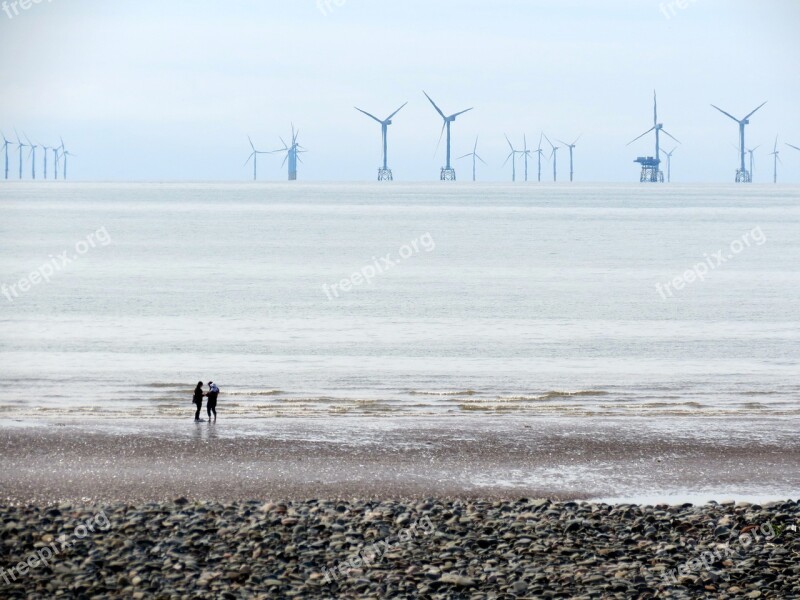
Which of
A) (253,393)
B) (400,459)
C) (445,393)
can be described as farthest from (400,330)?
(400,459)

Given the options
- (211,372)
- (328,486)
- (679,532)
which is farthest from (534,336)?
(679,532)

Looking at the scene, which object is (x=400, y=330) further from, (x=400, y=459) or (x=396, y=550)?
(x=396, y=550)

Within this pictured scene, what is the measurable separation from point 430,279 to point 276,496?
68.0m

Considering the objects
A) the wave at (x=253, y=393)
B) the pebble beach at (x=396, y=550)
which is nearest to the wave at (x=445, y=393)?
the wave at (x=253, y=393)

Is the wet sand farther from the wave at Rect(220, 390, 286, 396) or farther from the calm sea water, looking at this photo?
the wave at Rect(220, 390, 286, 396)

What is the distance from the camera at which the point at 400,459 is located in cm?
2414

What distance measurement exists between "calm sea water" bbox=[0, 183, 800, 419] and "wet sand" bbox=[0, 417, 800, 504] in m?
3.21

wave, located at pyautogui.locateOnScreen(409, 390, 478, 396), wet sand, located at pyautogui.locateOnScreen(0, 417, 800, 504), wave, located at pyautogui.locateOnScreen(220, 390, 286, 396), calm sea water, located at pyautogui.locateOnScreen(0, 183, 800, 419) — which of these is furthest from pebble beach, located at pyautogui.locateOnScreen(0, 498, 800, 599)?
wave, located at pyautogui.locateOnScreen(409, 390, 478, 396)

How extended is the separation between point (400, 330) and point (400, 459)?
30.5m

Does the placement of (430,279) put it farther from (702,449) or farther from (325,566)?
(325,566)

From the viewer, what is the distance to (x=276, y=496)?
2034 centimetres

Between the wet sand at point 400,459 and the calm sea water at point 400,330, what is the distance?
3210mm

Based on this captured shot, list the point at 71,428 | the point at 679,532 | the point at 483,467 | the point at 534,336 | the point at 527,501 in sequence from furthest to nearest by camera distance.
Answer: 1. the point at 534,336
2. the point at 71,428
3. the point at 483,467
4. the point at 527,501
5. the point at 679,532

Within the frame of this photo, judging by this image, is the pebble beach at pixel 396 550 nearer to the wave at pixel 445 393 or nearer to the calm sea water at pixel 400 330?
the calm sea water at pixel 400 330
